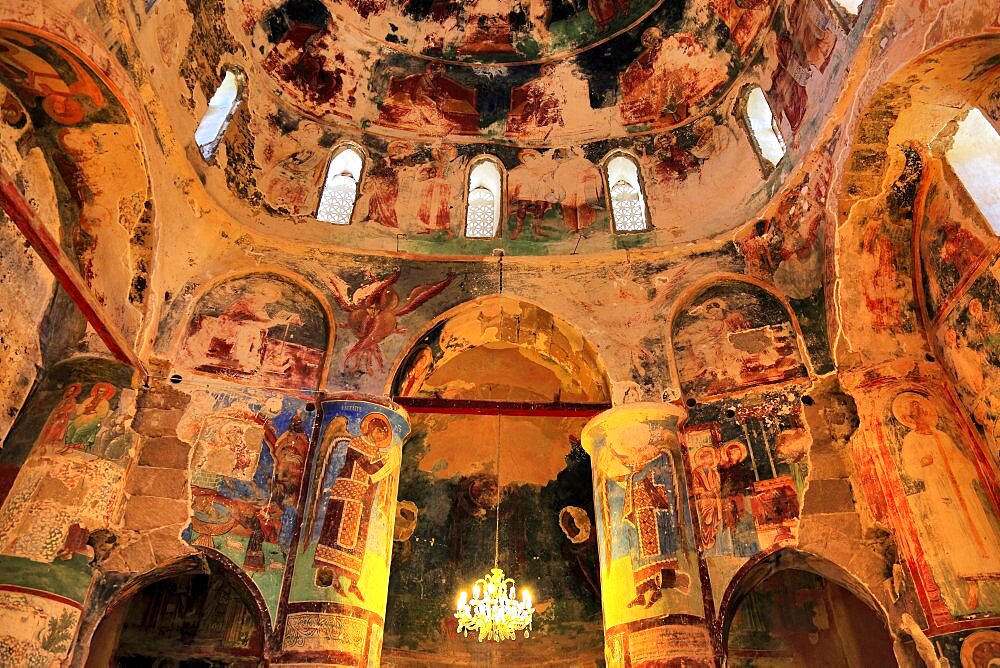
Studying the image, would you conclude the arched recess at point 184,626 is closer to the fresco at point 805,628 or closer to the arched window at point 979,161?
the fresco at point 805,628

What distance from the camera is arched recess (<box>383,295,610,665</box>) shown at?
1146 centimetres

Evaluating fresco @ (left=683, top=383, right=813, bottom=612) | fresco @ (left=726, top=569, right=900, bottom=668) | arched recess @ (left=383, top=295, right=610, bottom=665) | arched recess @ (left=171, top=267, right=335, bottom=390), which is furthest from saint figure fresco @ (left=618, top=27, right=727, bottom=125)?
fresco @ (left=726, top=569, right=900, bottom=668)

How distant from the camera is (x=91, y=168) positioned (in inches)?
342

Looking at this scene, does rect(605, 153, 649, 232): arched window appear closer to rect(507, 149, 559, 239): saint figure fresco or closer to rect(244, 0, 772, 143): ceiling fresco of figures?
rect(244, 0, 772, 143): ceiling fresco of figures

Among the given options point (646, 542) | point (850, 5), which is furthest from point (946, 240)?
point (646, 542)

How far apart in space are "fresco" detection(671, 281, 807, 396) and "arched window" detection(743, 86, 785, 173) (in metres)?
2.06

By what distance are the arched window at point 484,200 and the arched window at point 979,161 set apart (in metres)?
6.52

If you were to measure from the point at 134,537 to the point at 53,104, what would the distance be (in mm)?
4984

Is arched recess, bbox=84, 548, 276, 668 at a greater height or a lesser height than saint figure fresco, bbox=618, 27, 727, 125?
lesser

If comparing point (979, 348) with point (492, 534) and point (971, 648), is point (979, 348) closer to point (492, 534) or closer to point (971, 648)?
point (971, 648)

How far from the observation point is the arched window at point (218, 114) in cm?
1069

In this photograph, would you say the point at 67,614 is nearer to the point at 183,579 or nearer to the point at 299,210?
the point at 183,579

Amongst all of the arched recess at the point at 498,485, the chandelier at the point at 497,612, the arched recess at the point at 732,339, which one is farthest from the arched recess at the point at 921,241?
the chandelier at the point at 497,612

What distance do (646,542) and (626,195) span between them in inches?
241
